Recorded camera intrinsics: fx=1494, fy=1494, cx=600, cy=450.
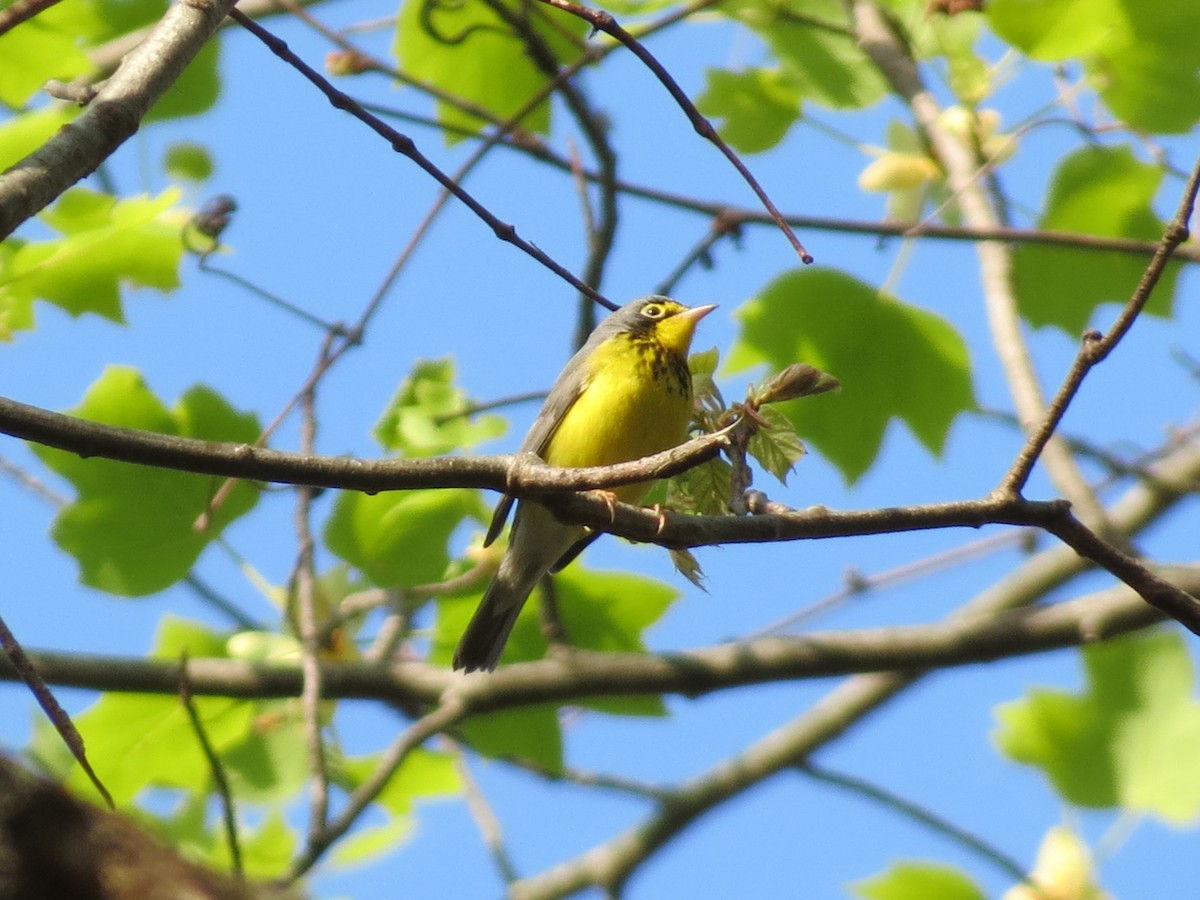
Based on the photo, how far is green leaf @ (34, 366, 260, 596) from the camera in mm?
4320

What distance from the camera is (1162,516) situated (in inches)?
259

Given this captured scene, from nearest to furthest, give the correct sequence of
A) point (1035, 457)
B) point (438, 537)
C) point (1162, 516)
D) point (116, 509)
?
point (1035, 457) → point (116, 509) → point (438, 537) → point (1162, 516)

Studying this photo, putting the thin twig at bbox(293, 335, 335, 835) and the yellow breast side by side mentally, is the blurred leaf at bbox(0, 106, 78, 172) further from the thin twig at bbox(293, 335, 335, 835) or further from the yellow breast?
the yellow breast

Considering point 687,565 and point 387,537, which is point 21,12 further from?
point 387,537

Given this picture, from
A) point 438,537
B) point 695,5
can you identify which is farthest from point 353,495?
point 695,5

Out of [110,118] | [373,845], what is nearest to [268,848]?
[373,845]

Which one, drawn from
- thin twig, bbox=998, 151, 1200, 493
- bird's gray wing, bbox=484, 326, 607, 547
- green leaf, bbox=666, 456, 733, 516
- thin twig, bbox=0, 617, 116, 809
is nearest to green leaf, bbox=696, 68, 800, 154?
bird's gray wing, bbox=484, 326, 607, 547

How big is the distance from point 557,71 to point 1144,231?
6.79 feet

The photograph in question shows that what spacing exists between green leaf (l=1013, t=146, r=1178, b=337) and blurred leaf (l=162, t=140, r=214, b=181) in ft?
11.9

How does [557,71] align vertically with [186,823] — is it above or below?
above

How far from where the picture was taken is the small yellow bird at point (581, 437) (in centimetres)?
481

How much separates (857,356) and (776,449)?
6.88 feet

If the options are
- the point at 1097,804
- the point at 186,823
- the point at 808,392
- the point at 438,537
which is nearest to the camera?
the point at 808,392

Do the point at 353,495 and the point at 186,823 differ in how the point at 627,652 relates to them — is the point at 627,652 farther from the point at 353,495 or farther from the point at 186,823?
the point at 186,823
